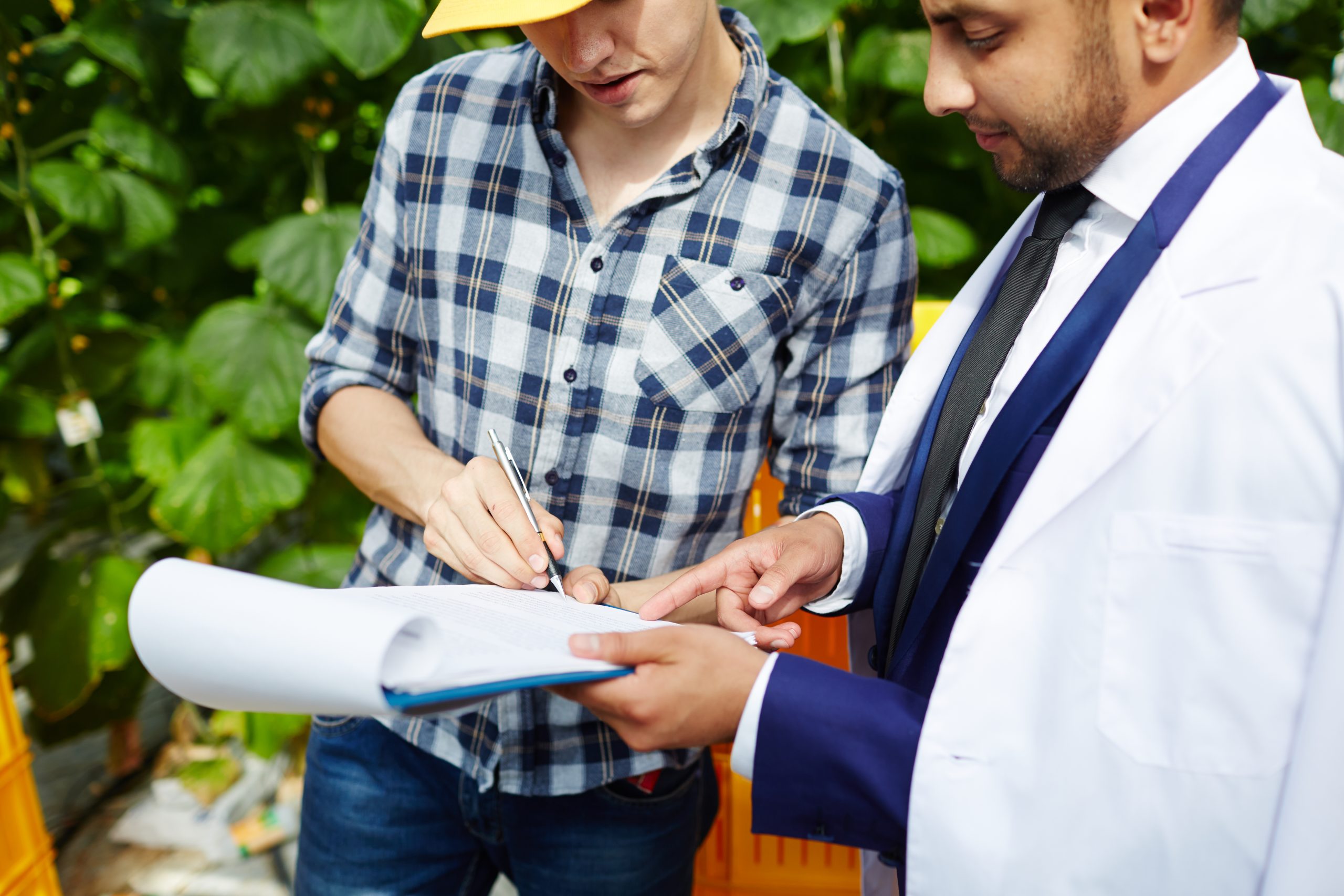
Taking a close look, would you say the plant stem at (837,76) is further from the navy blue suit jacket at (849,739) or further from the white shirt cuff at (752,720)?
the white shirt cuff at (752,720)

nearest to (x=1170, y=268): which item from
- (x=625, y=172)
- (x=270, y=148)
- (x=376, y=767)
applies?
(x=625, y=172)

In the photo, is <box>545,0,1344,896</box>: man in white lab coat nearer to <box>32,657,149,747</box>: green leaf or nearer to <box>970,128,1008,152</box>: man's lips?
<box>970,128,1008,152</box>: man's lips

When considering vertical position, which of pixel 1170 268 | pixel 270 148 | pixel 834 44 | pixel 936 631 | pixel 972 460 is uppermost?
pixel 834 44

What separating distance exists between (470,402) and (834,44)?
1.24m

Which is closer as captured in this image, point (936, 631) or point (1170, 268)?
point (1170, 268)

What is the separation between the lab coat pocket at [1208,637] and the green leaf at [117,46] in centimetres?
181

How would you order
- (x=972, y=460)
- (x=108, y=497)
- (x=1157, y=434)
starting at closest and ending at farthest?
(x=1157, y=434) < (x=972, y=460) < (x=108, y=497)

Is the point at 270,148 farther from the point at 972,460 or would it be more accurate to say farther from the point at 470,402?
the point at 972,460

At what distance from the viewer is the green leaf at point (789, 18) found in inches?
63.9

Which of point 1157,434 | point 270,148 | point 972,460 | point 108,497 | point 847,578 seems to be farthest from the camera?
point 108,497

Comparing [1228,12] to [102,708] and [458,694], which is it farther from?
[102,708]

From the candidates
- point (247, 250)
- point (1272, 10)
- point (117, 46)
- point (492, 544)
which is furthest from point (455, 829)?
point (1272, 10)

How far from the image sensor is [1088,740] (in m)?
0.70

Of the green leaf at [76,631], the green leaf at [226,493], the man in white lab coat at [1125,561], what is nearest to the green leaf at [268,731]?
the green leaf at [76,631]
